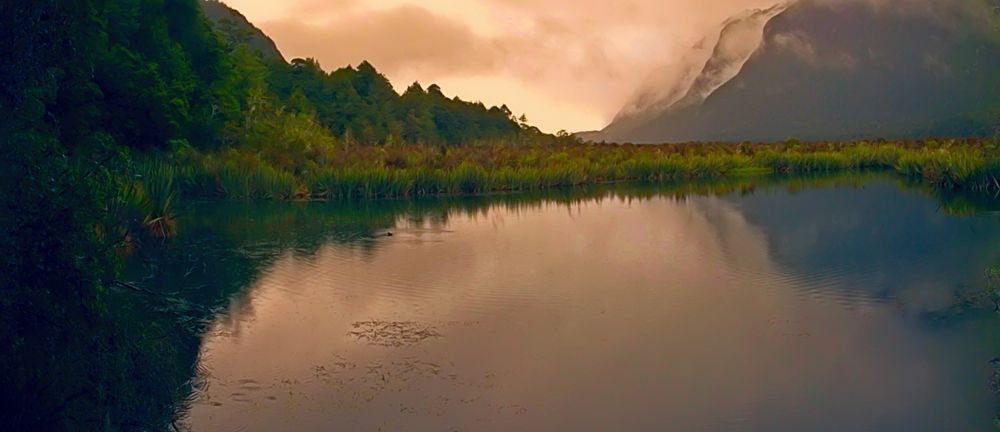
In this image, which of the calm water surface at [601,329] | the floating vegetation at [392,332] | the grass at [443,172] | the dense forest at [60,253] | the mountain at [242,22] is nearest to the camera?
the dense forest at [60,253]

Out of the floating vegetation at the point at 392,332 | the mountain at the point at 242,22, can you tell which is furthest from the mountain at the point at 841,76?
the floating vegetation at the point at 392,332

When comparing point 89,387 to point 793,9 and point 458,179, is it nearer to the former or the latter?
point 458,179

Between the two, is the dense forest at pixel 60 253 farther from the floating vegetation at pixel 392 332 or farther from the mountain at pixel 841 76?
the mountain at pixel 841 76

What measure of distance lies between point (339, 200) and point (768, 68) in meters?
76.4

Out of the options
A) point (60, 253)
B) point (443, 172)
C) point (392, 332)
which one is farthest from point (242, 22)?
point (60, 253)

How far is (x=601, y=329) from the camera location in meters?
7.64

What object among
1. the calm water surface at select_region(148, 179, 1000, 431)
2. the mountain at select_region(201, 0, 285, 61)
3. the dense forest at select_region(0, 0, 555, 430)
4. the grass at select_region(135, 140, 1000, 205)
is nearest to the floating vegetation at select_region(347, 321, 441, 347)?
the calm water surface at select_region(148, 179, 1000, 431)

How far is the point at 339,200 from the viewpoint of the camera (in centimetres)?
2112

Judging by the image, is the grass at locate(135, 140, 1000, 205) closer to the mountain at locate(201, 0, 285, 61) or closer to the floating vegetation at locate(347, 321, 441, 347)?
the floating vegetation at locate(347, 321, 441, 347)

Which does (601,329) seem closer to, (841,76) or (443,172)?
(443,172)

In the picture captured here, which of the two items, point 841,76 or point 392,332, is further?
point 841,76

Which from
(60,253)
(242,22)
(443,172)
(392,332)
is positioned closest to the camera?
(60,253)

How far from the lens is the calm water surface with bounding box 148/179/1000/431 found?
564 centimetres

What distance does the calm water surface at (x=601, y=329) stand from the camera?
564 cm
